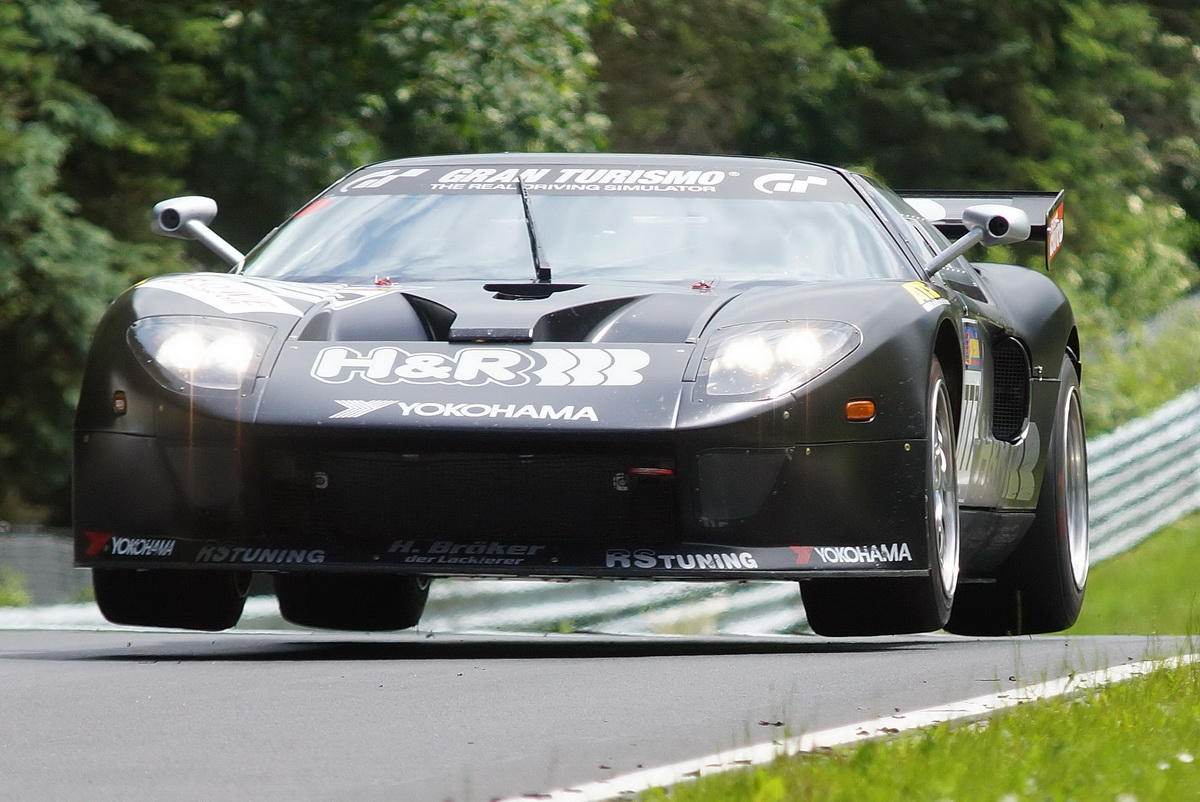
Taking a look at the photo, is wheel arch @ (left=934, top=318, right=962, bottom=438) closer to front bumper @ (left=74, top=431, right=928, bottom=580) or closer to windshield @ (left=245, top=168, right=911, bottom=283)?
windshield @ (left=245, top=168, right=911, bottom=283)

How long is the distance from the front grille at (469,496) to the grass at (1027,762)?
132cm

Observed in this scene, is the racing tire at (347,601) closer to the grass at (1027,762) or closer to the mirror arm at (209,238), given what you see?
the mirror arm at (209,238)

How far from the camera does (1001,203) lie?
9.14 metres

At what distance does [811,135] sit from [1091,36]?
3.33m

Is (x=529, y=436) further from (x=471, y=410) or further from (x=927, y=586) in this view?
(x=927, y=586)

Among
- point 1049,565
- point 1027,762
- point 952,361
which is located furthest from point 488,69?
point 1027,762

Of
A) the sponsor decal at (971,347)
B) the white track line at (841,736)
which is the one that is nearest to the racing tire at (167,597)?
the sponsor decal at (971,347)

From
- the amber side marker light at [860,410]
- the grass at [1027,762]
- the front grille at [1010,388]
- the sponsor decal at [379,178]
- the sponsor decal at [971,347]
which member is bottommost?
the front grille at [1010,388]

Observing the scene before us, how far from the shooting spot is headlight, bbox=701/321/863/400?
591cm

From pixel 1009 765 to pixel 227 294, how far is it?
2990 millimetres

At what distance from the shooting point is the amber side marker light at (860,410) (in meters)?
5.98

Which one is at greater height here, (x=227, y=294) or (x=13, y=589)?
(x=227, y=294)

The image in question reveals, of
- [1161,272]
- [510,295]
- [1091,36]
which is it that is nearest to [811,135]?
[1091,36]

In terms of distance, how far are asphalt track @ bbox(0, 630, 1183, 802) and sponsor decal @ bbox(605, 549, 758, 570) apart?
26cm
